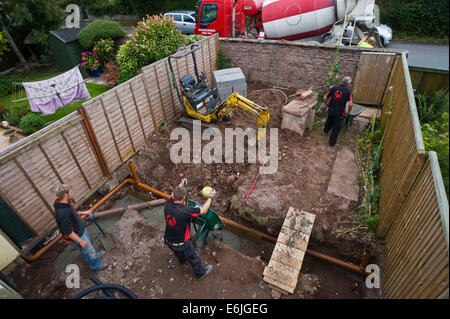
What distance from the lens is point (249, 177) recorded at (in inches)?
245

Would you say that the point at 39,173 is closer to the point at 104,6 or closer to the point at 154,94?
the point at 154,94

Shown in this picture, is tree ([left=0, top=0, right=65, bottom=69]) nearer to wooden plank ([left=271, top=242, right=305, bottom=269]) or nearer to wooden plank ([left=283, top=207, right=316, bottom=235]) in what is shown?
wooden plank ([left=283, top=207, right=316, bottom=235])

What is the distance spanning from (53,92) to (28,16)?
9.26 meters

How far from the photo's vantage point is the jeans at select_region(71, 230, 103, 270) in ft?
14.3

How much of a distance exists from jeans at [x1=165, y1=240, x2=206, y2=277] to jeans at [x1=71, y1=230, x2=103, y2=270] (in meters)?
1.45

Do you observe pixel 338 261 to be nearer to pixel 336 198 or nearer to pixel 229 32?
pixel 336 198

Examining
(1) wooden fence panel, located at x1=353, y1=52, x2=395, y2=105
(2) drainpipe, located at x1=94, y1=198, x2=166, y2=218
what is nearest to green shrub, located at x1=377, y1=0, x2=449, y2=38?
(1) wooden fence panel, located at x1=353, y1=52, x2=395, y2=105

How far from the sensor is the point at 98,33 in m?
12.1

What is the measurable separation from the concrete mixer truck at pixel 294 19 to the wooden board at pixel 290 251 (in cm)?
692

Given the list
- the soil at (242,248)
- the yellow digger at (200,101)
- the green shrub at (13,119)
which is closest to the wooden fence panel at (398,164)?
the soil at (242,248)

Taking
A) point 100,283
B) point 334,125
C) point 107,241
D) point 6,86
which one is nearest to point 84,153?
point 107,241

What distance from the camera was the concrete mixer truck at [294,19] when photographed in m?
8.90

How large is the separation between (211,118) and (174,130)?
131 cm

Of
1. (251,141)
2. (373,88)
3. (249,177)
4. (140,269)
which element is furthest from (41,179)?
(373,88)
